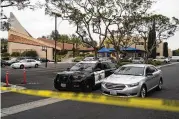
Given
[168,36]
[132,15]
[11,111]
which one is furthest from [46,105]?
[168,36]

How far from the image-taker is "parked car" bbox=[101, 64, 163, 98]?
11016mm

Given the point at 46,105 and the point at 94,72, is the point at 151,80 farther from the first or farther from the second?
the point at 46,105

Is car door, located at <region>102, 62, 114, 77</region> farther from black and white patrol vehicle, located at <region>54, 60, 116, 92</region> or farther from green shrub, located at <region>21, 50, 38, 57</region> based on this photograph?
green shrub, located at <region>21, 50, 38, 57</region>

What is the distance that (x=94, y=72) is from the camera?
14000 mm

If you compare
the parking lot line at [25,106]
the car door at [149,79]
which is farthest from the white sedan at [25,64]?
the parking lot line at [25,106]

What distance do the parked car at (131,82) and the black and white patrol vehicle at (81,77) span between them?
1426 mm

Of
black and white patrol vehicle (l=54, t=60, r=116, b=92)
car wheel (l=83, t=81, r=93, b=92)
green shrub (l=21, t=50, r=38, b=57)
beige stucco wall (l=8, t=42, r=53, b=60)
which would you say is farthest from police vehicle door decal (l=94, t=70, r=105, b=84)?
beige stucco wall (l=8, t=42, r=53, b=60)

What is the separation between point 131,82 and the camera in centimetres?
1118

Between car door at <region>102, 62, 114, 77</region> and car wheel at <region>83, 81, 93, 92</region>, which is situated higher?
car door at <region>102, 62, 114, 77</region>

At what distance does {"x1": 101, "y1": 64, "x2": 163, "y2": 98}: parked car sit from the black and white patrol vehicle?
1426 millimetres

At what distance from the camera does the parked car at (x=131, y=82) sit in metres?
11.0

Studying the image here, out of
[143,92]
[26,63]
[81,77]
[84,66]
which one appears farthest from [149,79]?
[26,63]

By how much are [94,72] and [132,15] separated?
19618 millimetres

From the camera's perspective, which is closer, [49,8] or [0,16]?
[0,16]
